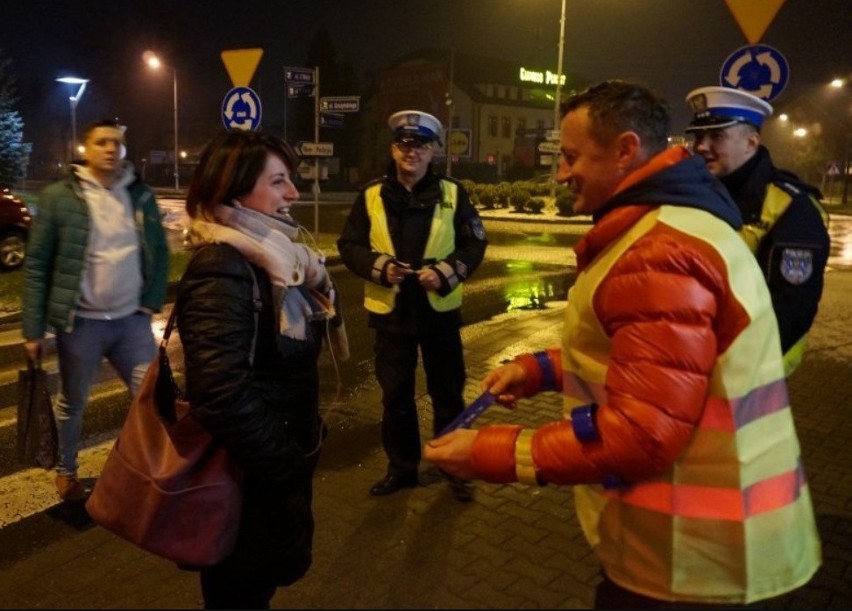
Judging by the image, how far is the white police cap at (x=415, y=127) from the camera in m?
4.29

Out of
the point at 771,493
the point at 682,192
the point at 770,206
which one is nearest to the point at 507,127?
the point at 770,206

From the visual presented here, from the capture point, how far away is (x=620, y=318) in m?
1.70

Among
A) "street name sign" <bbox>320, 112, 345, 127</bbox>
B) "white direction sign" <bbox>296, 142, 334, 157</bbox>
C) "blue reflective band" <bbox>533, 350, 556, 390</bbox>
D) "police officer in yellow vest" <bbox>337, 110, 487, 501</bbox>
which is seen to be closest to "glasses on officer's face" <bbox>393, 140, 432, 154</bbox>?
"police officer in yellow vest" <bbox>337, 110, 487, 501</bbox>

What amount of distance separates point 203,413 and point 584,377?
41.6 inches

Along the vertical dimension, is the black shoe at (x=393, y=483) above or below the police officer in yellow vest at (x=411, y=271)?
below

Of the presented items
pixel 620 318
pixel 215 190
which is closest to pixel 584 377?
pixel 620 318

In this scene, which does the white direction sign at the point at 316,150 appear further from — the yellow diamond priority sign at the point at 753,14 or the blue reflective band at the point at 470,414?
the blue reflective band at the point at 470,414

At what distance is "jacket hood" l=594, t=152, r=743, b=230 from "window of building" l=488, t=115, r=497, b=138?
71935 mm

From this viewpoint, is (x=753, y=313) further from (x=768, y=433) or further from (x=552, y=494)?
(x=552, y=494)

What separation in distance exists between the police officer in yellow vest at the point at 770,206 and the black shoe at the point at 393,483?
220 cm

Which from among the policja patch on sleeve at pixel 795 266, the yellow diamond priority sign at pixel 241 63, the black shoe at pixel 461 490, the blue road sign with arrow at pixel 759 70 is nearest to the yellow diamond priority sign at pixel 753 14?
the blue road sign with arrow at pixel 759 70

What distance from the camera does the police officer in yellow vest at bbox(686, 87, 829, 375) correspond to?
10.5 feet

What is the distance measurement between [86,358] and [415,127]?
2.24 metres

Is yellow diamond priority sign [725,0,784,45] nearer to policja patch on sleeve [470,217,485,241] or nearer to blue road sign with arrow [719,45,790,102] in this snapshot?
blue road sign with arrow [719,45,790,102]
